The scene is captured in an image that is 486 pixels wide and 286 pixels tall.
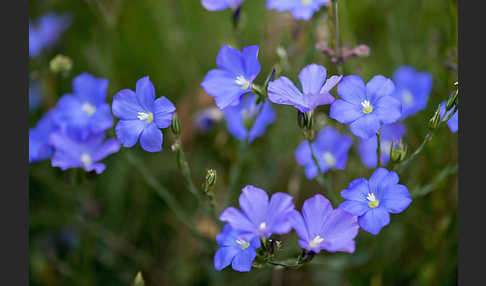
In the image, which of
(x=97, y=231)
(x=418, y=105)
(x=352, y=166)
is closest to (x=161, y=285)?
(x=97, y=231)

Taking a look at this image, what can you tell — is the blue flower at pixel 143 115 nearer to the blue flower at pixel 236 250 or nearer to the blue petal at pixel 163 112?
the blue petal at pixel 163 112

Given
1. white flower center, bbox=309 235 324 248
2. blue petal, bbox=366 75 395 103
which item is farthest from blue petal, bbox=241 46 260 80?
white flower center, bbox=309 235 324 248

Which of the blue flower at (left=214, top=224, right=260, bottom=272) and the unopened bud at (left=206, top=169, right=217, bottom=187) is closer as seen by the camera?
the blue flower at (left=214, top=224, right=260, bottom=272)

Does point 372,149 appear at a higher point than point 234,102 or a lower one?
lower

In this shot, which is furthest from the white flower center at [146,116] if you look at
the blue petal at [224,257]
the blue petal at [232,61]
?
the blue petal at [224,257]

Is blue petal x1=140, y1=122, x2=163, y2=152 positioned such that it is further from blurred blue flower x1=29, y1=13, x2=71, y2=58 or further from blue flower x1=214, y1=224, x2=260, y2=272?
blurred blue flower x1=29, y1=13, x2=71, y2=58

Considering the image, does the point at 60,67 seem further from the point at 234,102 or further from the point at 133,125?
the point at 234,102

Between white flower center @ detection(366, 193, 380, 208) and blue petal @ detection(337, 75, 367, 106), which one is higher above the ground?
blue petal @ detection(337, 75, 367, 106)
